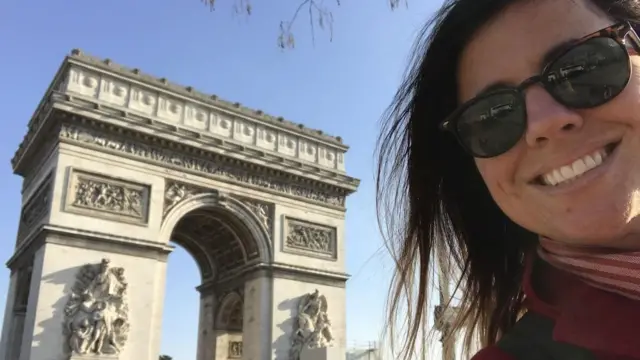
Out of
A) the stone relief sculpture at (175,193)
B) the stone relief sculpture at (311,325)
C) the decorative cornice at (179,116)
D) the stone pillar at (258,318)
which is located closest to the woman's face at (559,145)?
the decorative cornice at (179,116)

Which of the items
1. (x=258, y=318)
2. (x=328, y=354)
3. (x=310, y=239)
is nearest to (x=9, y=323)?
(x=258, y=318)

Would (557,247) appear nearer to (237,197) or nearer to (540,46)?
(540,46)

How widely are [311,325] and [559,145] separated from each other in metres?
16.5

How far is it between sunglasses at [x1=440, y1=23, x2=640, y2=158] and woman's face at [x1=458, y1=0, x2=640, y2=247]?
0.05ft

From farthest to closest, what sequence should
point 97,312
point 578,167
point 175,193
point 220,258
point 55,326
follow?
point 220,258 → point 175,193 → point 97,312 → point 55,326 → point 578,167

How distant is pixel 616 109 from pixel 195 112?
650 inches

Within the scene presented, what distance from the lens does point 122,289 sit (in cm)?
1399

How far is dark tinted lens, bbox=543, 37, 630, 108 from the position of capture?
0.94m

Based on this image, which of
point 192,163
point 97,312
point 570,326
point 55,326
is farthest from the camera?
point 192,163

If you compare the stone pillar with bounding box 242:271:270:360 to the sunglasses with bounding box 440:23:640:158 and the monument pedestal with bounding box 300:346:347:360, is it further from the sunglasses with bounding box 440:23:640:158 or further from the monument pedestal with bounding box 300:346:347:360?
the sunglasses with bounding box 440:23:640:158

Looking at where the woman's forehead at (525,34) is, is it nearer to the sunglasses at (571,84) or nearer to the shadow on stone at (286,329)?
the sunglasses at (571,84)

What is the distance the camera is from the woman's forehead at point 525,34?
104 centimetres

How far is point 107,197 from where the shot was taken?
1460cm

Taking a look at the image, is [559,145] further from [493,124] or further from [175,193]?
[175,193]
